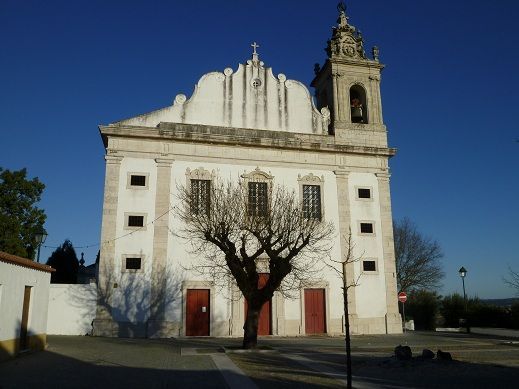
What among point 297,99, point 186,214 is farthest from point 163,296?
point 297,99

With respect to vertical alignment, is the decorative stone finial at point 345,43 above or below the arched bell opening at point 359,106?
above

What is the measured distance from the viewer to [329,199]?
941 inches

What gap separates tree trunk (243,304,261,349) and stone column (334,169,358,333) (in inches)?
309

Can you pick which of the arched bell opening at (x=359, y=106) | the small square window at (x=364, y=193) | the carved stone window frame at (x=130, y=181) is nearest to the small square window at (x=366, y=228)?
the small square window at (x=364, y=193)

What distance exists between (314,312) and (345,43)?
51.3ft

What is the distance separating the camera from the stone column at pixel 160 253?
807 inches

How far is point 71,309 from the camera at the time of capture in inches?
811

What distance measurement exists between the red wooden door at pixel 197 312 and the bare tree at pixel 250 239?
1.01 meters

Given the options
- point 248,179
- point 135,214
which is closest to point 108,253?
point 135,214

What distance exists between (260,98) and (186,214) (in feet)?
25.0

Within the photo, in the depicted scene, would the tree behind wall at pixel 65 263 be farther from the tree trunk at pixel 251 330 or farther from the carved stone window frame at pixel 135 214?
the tree trunk at pixel 251 330

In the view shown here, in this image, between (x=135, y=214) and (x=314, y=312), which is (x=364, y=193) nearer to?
(x=314, y=312)

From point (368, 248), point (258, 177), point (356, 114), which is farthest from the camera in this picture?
point (356, 114)

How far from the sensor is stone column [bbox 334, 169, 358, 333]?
22.6m
